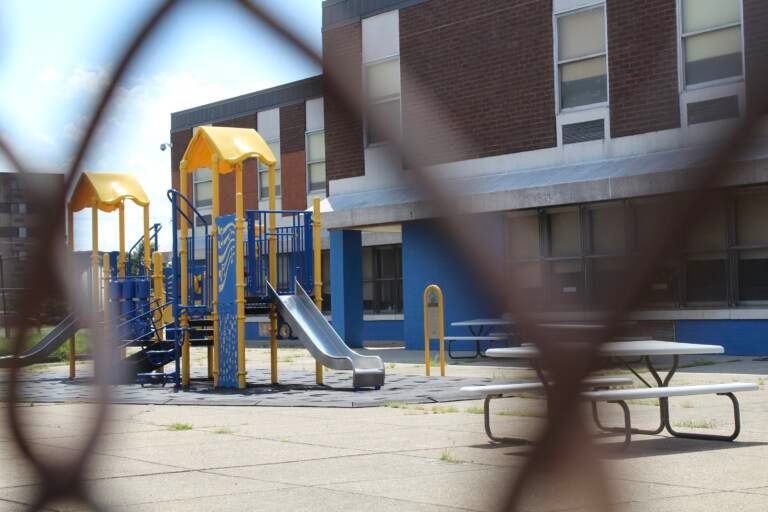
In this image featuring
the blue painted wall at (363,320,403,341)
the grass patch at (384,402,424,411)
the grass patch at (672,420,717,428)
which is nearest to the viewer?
the grass patch at (672,420,717,428)

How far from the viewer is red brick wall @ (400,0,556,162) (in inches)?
31.8

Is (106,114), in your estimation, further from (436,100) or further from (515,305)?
(515,305)

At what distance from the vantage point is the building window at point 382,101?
78 centimetres

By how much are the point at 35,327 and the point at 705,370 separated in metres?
11.5

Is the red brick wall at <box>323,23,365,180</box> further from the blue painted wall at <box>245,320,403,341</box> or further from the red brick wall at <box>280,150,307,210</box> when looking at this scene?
the blue painted wall at <box>245,320,403,341</box>

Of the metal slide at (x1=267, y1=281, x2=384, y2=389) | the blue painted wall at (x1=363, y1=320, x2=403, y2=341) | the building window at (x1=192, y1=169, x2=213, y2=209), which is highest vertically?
the building window at (x1=192, y1=169, x2=213, y2=209)

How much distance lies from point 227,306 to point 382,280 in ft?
43.2

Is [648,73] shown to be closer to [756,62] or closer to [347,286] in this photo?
[756,62]

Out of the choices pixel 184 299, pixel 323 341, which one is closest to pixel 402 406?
pixel 323 341

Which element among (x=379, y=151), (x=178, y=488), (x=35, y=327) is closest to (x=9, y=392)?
(x=35, y=327)

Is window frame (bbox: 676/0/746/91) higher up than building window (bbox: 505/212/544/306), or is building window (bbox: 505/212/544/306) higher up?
window frame (bbox: 676/0/746/91)

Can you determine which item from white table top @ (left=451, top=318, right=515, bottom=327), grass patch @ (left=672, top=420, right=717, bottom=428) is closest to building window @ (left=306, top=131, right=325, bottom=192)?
white table top @ (left=451, top=318, right=515, bottom=327)

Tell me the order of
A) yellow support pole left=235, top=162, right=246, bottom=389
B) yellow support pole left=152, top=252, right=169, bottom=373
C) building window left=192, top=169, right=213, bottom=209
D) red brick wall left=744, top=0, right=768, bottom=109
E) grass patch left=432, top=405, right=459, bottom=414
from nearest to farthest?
red brick wall left=744, top=0, right=768, bottom=109, building window left=192, top=169, right=213, bottom=209, grass patch left=432, top=405, right=459, bottom=414, yellow support pole left=235, top=162, right=246, bottom=389, yellow support pole left=152, top=252, right=169, bottom=373

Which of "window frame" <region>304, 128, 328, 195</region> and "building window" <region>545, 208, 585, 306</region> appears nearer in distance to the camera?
"building window" <region>545, 208, 585, 306</region>
